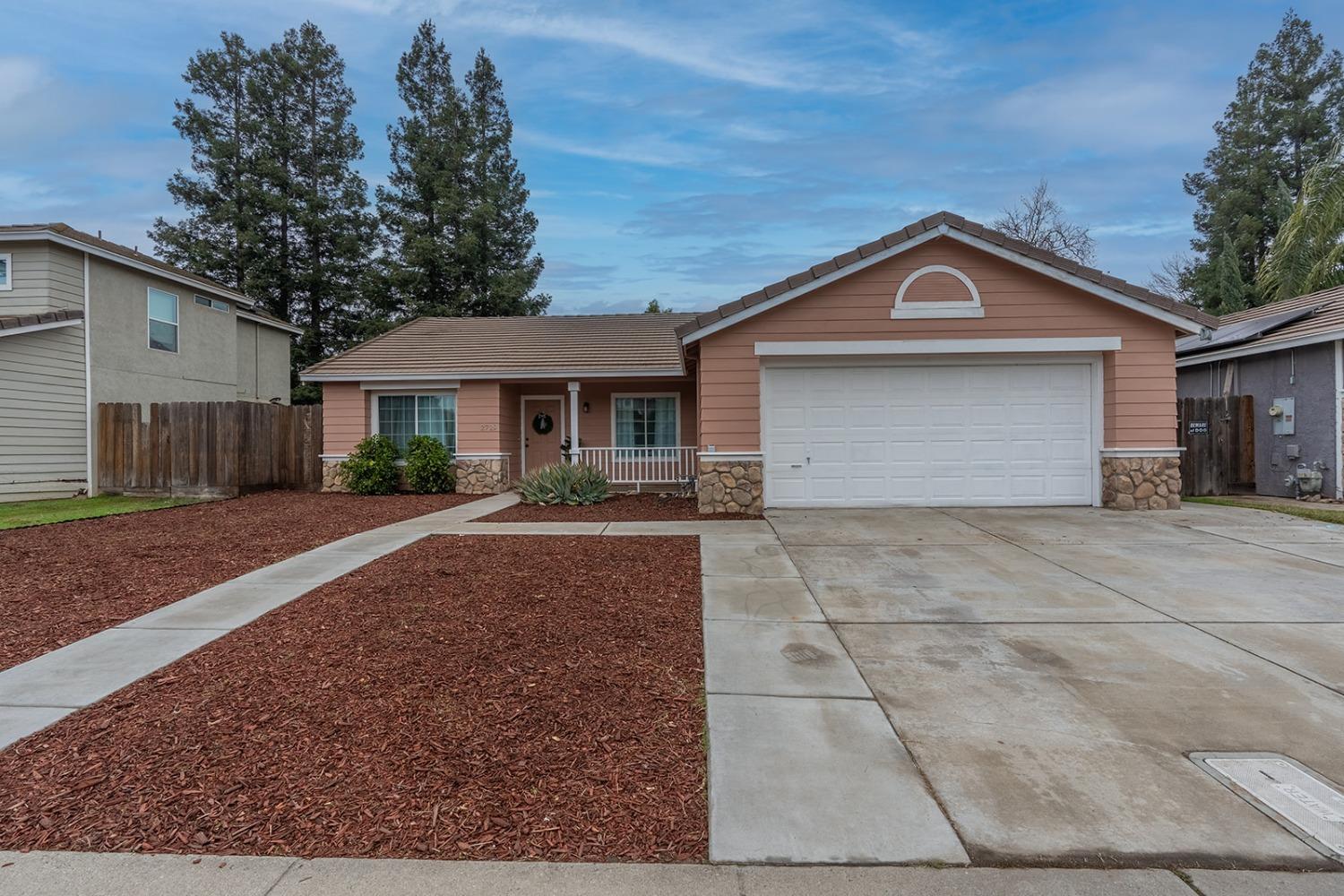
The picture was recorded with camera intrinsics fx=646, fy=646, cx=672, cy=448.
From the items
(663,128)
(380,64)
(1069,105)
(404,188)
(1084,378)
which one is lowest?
(1084,378)

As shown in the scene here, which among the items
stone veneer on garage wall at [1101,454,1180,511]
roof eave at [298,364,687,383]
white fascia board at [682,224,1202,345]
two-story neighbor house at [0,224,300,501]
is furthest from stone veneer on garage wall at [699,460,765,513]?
two-story neighbor house at [0,224,300,501]

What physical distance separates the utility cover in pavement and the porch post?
474 inches

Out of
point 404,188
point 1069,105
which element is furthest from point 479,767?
point 404,188

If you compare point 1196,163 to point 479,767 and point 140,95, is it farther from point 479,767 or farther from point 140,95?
point 140,95

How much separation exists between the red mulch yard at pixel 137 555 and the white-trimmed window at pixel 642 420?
179 inches

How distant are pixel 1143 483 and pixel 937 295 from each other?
4295 millimetres

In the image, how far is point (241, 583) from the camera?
A: 6.03m

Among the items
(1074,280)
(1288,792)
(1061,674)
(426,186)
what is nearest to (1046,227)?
(1074,280)

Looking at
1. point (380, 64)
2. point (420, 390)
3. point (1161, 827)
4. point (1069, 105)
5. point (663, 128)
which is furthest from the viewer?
point (380, 64)

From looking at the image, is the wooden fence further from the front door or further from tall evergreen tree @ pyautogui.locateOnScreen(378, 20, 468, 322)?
tall evergreen tree @ pyautogui.locateOnScreen(378, 20, 468, 322)

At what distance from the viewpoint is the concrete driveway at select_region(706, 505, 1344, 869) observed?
252 cm

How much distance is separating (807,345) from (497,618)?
6659mm

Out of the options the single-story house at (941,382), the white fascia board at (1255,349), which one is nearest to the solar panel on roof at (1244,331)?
the white fascia board at (1255,349)

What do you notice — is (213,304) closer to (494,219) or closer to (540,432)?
(540,432)
